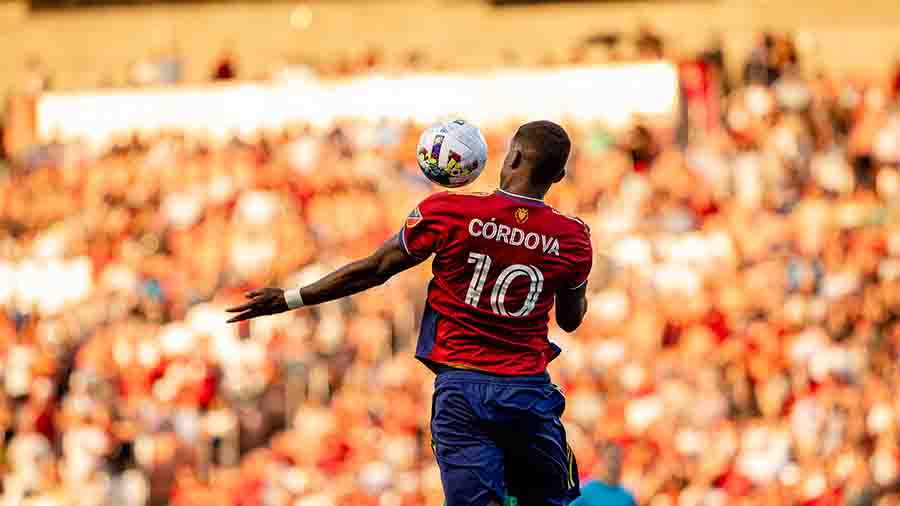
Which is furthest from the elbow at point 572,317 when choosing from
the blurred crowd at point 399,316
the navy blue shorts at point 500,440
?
the blurred crowd at point 399,316

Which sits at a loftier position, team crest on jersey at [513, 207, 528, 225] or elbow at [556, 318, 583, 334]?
team crest on jersey at [513, 207, 528, 225]

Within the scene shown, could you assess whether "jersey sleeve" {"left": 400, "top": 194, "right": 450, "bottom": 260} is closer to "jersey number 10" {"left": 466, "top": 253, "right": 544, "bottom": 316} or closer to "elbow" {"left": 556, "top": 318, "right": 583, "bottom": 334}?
"jersey number 10" {"left": 466, "top": 253, "right": 544, "bottom": 316}

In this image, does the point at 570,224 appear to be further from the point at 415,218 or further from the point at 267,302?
the point at 267,302

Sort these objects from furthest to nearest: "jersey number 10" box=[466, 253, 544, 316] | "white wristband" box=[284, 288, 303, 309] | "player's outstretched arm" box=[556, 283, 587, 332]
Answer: "player's outstretched arm" box=[556, 283, 587, 332] → "jersey number 10" box=[466, 253, 544, 316] → "white wristband" box=[284, 288, 303, 309]

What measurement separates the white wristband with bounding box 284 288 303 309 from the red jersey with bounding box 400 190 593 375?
1.35 ft

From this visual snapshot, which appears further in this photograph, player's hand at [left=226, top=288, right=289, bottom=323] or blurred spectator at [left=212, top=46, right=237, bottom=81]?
blurred spectator at [left=212, top=46, right=237, bottom=81]

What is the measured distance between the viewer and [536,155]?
5988 mm

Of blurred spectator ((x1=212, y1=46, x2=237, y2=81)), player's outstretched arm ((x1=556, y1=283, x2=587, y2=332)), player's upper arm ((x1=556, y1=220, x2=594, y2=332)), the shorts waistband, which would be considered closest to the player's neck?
player's upper arm ((x1=556, y1=220, x2=594, y2=332))

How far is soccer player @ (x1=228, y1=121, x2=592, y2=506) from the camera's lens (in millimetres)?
5922

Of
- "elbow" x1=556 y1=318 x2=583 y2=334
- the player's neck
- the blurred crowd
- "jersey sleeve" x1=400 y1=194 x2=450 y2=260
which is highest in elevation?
the player's neck

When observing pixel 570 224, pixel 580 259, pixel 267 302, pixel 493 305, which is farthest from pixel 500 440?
pixel 267 302

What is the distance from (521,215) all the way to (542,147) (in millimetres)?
252

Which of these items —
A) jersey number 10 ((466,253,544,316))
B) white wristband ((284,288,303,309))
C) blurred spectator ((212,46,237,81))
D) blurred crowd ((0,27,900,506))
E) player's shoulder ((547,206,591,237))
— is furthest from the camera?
blurred spectator ((212,46,237,81))

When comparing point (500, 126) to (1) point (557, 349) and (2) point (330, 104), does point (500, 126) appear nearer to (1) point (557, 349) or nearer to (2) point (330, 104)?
(2) point (330, 104)
